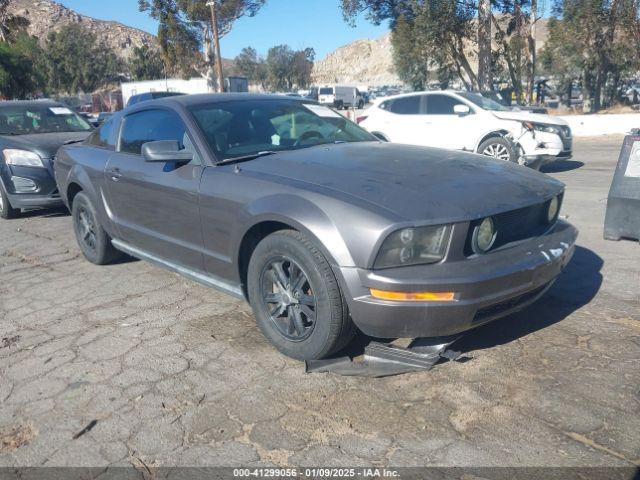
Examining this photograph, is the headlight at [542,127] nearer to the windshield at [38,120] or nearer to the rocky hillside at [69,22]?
the windshield at [38,120]

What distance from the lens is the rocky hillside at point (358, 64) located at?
424ft

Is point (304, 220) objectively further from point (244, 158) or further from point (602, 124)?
point (602, 124)

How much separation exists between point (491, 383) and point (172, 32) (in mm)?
42787

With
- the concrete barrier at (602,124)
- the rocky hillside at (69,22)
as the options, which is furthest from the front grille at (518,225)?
the rocky hillside at (69,22)

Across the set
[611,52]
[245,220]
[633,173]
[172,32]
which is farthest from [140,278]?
[172,32]

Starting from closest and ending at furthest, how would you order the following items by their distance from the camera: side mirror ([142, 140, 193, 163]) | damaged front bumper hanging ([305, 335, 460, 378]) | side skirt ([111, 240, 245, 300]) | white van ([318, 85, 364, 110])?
damaged front bumper hanging ([305, 335, 460, 378]) < side skirt ([111, 240, 245, 300]) < side mirror ([142, 140, 193, 163]) < white van ([318, 85, 364, 110])

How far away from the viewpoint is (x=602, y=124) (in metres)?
18.9

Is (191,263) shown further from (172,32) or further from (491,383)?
(172,32)

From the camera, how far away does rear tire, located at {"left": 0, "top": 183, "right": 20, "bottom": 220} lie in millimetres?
8039

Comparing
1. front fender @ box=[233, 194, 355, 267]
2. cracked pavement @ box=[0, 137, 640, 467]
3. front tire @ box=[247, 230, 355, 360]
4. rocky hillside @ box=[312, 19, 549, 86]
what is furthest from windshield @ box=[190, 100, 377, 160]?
rocky hillside @ box=[312, 19, 549, 86]

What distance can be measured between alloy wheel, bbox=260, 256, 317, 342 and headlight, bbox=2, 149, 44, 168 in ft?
18.1

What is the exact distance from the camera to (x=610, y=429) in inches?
108

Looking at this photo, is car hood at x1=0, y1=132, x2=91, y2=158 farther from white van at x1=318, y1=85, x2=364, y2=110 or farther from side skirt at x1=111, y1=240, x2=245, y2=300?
white van at x1=318, y1=85, x2=364, y2=110

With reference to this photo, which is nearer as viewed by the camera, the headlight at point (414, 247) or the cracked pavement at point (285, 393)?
the cracked pavement at point (285, 393)
